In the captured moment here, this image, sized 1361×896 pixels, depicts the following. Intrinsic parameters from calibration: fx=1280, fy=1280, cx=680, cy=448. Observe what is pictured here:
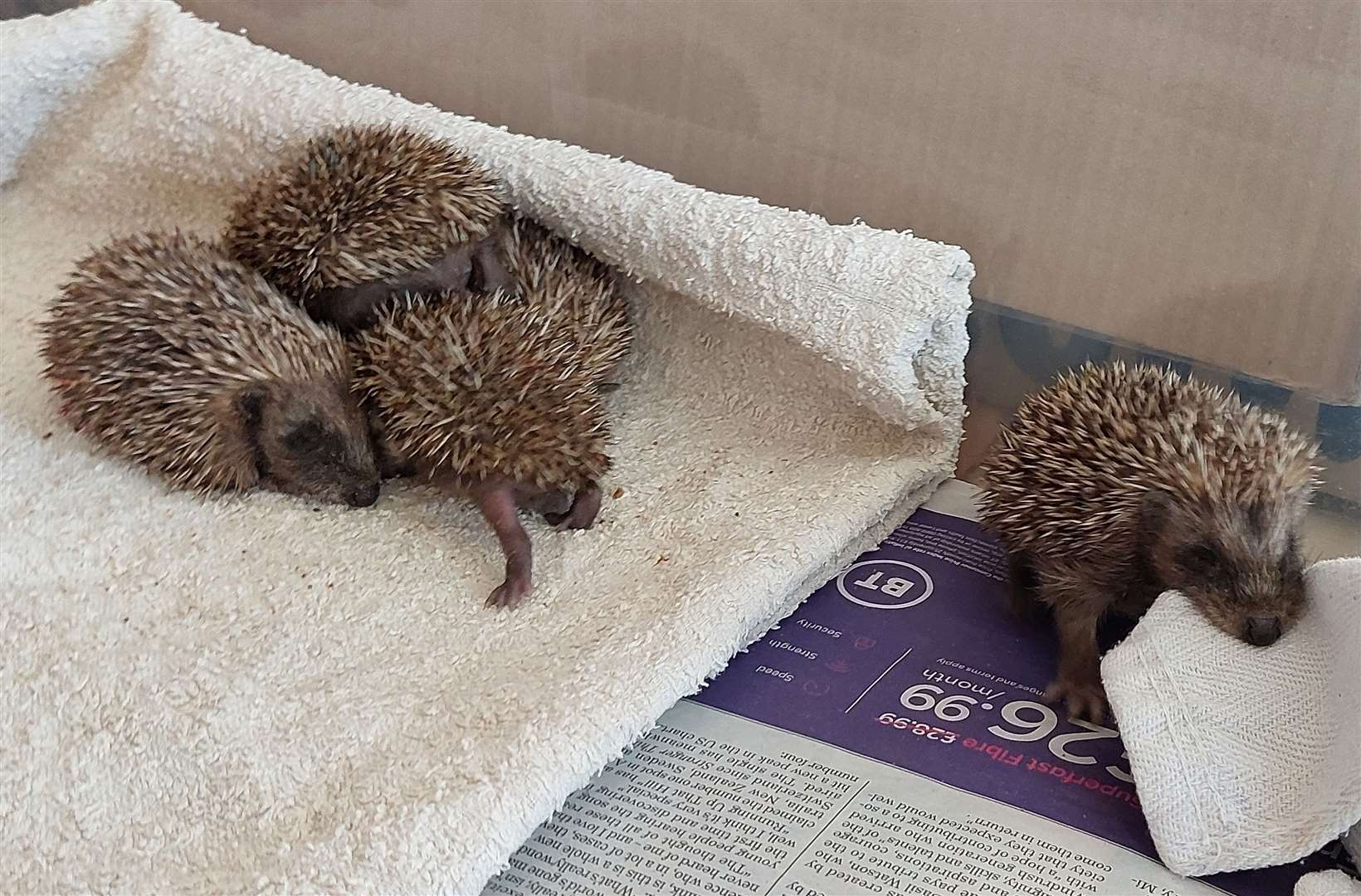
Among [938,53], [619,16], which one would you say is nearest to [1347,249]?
[938,53]

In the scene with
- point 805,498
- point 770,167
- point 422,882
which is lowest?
point 422,882

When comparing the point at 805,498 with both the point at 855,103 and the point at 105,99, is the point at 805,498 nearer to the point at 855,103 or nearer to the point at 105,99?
the point at 855,103

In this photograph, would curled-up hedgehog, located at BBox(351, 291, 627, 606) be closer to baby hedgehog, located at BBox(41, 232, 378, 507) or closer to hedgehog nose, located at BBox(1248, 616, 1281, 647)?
baby hedgehog, located at BBox(41, 232, 378, 507)

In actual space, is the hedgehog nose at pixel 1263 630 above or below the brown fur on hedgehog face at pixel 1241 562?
below

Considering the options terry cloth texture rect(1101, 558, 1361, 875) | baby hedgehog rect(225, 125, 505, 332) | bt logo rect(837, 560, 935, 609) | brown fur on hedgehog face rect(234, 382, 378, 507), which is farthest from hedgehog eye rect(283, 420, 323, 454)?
terry cloth texture rect(1101, 558, 1361, 875)

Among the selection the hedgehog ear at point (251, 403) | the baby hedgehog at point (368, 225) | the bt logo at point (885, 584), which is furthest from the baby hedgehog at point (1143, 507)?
the hedgehog ear at point (251, 403)

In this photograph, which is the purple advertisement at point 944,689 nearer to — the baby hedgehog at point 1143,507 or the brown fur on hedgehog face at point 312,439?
the baby hedgehog at point 1143,507
